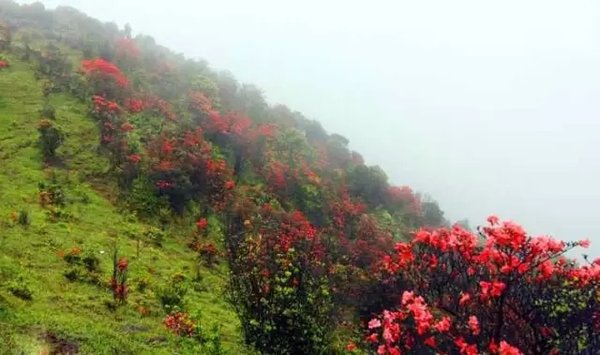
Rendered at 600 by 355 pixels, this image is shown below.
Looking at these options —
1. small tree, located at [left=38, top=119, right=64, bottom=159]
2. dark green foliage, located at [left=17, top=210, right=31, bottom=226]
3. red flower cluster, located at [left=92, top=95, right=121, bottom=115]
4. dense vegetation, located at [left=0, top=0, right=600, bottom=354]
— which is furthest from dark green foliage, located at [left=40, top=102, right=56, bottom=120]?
dark green foliage, located at [left=17, top=210, right=31, bottom=226]

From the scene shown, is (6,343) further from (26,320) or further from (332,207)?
(332,207)

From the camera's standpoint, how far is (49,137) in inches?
1346

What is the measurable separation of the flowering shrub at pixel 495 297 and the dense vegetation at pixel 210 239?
40mm

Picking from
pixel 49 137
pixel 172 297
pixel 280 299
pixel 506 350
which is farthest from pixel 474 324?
pixel 49 137

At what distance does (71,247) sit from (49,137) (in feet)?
42.6

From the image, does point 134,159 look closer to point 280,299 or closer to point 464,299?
point 280,299

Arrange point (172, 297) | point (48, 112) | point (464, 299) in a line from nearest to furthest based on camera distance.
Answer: point (464, 299) → point (172, 297) → point (48, 112)

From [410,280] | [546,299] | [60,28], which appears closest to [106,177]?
[410,280]

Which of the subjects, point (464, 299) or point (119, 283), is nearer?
point (464, 299)

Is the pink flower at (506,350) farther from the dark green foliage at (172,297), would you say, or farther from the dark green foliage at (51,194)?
the dark green foliage at (51,194)

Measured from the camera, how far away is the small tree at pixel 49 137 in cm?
3400

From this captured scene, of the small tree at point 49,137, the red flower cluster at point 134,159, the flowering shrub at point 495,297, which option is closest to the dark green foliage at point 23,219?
the small tree at point 49,137

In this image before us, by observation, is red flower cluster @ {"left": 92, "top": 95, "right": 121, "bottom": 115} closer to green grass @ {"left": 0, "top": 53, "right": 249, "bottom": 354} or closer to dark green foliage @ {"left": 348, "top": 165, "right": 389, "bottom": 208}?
green grass @ {"left": 0, "top": 53, "right": 249, "bottom": 354}

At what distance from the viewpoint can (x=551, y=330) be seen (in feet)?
32.9
